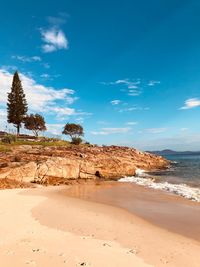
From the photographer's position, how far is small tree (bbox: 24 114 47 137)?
70.1m

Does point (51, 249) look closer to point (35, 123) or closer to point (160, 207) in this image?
point (160, 207)

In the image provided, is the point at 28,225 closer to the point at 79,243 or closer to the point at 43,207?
the point at 79,243

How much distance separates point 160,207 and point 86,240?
31.3ft

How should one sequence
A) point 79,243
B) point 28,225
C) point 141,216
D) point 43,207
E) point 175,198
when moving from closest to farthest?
Answer: 1. point 79,243
2. point 28,225
3. point 141,216
4. point 43,207
5. point 175,198

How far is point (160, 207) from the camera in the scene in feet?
64.2

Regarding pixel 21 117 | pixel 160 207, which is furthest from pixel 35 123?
pixel 160 207

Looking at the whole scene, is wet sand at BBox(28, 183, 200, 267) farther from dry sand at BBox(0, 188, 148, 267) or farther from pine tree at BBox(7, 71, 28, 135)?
pine tree at BBox(7, 71, 28, 135)

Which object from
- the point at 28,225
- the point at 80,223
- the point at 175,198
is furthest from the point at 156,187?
the point at 28,225

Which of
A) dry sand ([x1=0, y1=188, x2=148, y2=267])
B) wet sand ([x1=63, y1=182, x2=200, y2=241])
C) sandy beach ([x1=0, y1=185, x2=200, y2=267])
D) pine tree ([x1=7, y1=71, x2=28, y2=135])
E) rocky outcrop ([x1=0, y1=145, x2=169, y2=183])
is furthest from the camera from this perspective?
pine tree ([x1=7, y1=71, x2=28, y2=135])

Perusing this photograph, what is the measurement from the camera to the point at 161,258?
9.74 metres

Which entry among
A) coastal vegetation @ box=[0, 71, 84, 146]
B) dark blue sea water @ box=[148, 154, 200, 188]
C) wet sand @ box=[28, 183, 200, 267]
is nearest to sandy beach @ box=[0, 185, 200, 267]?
wet sand @ box=[28, 183, 200, 267]

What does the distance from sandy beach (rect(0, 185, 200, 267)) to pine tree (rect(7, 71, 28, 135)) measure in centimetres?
5093

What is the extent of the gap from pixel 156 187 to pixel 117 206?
38.7 feet

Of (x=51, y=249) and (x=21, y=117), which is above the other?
(x=21, y=117)
